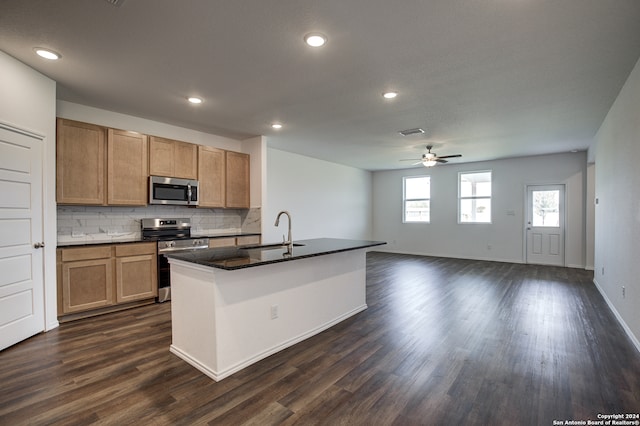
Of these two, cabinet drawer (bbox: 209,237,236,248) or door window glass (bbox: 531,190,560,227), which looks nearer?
cabinet drawer (bbox: 209,237,236,248)

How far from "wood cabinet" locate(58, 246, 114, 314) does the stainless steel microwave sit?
955 millimetres

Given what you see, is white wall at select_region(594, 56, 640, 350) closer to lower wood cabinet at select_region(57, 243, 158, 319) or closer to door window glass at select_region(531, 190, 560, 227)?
door window glass at select_region(531, 190, 560, 227)

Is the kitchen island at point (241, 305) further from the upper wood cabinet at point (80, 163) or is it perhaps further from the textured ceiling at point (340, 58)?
the upper wood cabinet at point (80, 163)

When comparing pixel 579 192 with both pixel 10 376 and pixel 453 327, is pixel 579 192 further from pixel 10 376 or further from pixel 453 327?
pixel 10 376

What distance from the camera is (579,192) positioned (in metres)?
6.95

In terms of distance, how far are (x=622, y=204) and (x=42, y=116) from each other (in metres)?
6.32

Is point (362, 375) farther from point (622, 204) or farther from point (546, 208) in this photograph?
point (546, 208)

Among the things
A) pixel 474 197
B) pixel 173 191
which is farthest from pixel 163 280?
pixel 474 197

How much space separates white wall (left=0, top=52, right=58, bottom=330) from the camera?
2852mm

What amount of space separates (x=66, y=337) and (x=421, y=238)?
27.0 feet

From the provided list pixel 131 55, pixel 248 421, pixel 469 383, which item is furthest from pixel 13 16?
pixel 469 383

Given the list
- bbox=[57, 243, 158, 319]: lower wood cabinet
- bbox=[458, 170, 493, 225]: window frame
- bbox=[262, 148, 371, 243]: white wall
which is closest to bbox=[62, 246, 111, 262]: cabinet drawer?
bbox=[57, 243, 158, 319]: lower wood cabinet

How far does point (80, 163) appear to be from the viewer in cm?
374

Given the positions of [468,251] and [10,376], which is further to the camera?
[468,251]
